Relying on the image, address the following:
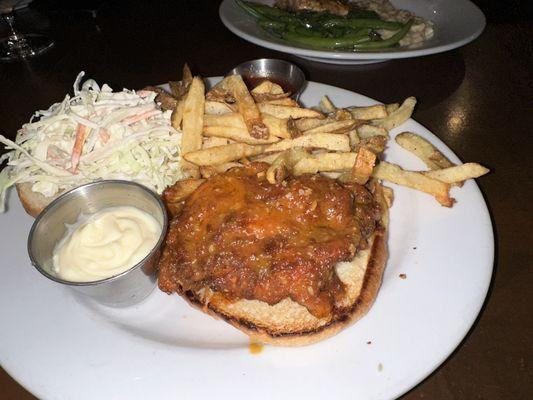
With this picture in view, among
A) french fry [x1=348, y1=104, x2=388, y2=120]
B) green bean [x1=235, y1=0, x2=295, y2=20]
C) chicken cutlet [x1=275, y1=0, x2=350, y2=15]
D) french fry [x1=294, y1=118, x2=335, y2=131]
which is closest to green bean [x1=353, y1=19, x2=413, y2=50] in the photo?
chicken cutlet [x1=275, y1=0, x2=350, y2=15]

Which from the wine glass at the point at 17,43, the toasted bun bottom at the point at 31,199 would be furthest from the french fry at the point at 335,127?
the wine glass at the point at 17,43

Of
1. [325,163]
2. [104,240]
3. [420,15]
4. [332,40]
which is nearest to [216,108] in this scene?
[325,163]

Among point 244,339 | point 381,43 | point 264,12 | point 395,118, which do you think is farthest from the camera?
point 264,12

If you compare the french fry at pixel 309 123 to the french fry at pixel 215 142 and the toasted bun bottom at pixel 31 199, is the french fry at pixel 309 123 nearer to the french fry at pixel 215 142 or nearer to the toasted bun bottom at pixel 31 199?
the french fry at pixel 215 142

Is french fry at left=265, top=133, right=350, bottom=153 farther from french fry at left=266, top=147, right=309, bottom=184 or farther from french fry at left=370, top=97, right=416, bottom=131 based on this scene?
french fry at left=370, top=97, right=416, bottom=131

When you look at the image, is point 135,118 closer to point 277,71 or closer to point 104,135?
point 104,135
